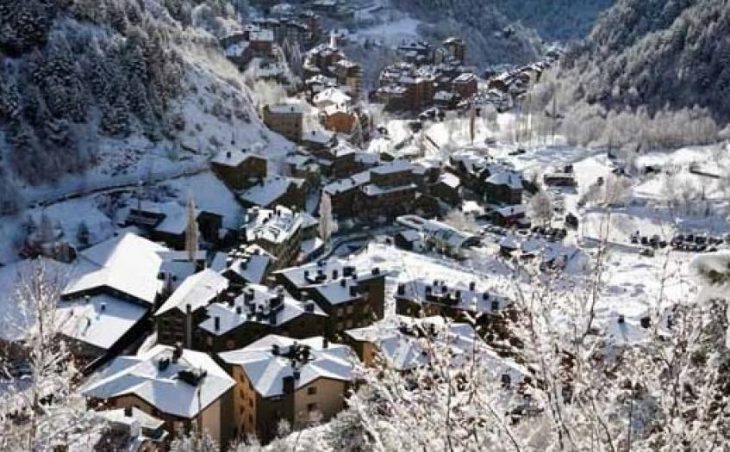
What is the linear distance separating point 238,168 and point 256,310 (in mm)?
14045

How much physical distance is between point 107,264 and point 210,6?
3762 centimetres

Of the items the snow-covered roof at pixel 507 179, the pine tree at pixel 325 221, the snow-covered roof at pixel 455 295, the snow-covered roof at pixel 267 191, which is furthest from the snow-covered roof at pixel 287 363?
the snow-covered roof at pixel 507 179

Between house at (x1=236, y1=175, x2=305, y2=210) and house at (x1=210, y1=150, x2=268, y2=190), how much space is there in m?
0.34

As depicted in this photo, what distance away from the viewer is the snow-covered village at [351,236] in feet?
13.4

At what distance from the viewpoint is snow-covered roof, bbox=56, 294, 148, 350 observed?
22266mm

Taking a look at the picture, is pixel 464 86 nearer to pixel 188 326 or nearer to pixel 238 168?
pixel 238 168

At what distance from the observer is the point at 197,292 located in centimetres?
2338

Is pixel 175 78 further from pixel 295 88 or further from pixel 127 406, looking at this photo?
pixel 127 406

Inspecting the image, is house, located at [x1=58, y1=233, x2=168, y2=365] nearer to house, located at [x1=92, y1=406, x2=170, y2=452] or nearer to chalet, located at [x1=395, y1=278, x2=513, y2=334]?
house, located at [x1=92, y1=406, x2=170, y2=452]

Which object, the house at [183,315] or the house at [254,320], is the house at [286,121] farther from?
the house at [254,320]

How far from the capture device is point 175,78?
3900 centimetres

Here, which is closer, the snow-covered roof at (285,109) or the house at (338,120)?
the snow-covered roof at (285,109)

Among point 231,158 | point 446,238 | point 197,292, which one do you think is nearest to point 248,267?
point 197,292

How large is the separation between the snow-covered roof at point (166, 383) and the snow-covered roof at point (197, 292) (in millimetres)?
3646
